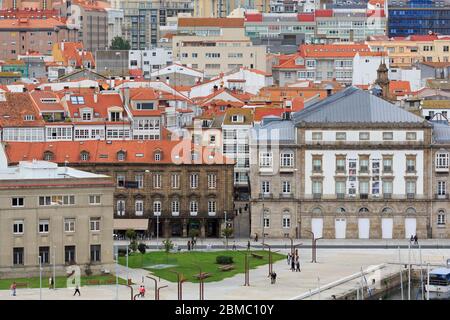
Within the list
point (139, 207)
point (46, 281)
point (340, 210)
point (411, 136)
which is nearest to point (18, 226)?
point (46, 281)

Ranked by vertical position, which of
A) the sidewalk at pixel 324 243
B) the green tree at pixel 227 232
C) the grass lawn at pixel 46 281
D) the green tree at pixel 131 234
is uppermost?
the grass lawn at pixel 46 281

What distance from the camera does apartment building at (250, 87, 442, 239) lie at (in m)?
72.8

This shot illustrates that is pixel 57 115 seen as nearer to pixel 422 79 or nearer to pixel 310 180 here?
pixel 310 180

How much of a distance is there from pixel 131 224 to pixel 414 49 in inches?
4272

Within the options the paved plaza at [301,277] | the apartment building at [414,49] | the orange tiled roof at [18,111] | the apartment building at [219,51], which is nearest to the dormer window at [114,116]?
the orange tiled roof at [18,111]

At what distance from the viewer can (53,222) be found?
56219 millimetres

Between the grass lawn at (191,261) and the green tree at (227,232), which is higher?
the grass lawn at (191,261)

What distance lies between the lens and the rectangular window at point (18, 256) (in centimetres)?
5516

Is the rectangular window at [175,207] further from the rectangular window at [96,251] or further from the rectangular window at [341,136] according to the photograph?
the rectangular window at [96,251]

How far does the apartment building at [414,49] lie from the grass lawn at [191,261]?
348 ft

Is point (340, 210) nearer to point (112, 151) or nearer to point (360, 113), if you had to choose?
point (360, 113)

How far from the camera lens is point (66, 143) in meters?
75.4

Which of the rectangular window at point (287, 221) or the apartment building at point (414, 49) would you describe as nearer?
the rectangular window at point (287, 221)
